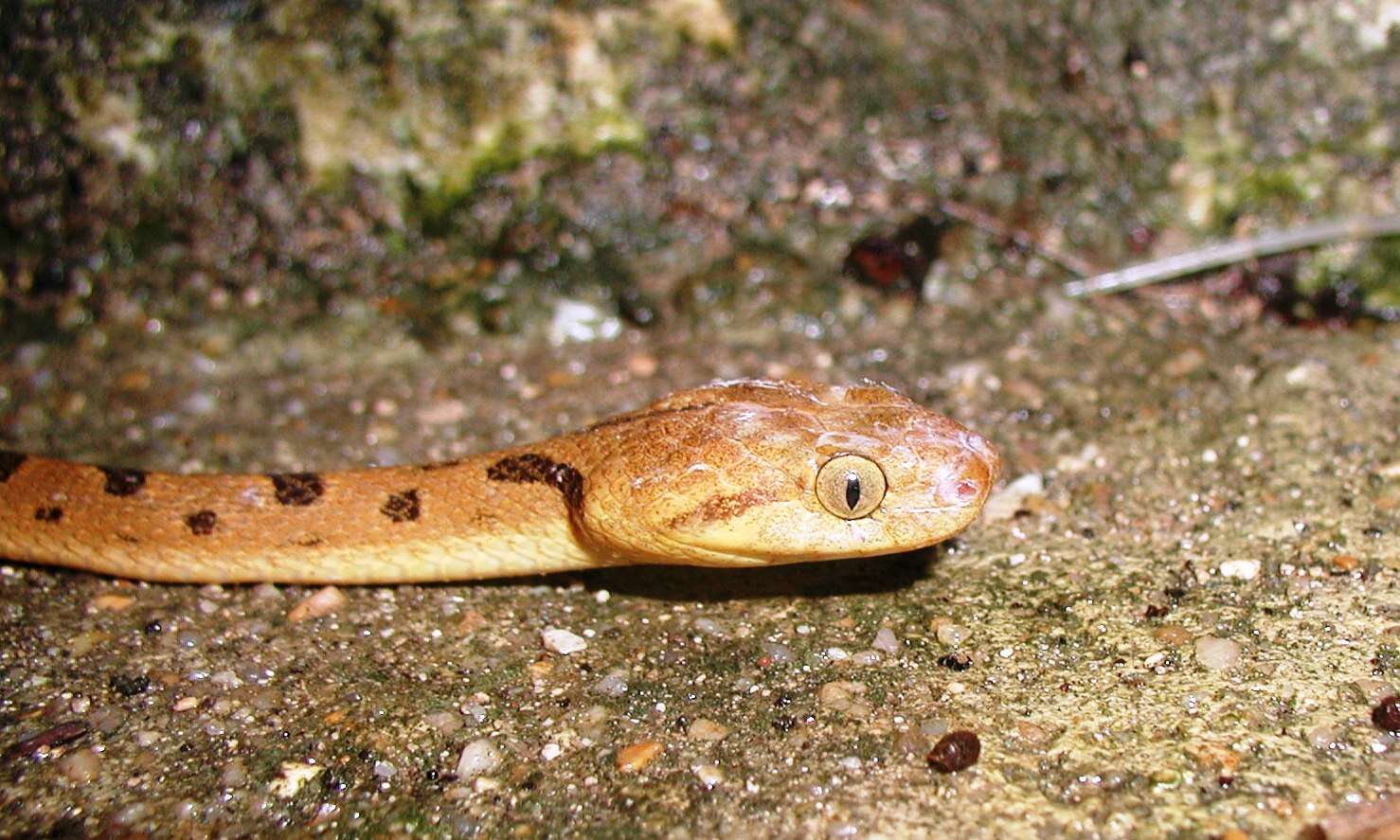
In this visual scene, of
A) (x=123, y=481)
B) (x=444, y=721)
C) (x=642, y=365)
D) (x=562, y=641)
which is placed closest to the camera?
(x=444, y=721)

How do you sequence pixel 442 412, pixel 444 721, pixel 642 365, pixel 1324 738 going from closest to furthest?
pixel 1324 738 → pixel 444 721 → pixel 442 412 → pixel 642 365

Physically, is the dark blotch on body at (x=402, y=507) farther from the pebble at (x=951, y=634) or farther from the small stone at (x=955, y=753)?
the small stone at (x=955, y=753)

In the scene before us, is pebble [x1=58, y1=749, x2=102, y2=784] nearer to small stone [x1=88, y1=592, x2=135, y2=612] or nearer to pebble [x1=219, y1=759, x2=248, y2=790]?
pebble [x1=219, y1=759, x2=248, y2=790]

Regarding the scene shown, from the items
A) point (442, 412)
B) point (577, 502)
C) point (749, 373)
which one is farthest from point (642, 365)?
point (577, 502)

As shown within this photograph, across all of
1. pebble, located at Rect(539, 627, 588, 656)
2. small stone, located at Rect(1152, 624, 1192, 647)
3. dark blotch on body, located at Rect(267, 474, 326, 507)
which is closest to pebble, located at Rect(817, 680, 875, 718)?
pebble, located at Rect(539, 627, 588, 656)

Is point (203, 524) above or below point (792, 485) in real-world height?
below

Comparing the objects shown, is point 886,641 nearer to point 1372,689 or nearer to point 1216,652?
point 1216,652

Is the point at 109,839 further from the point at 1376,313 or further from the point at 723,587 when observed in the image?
the point at 1376,313
